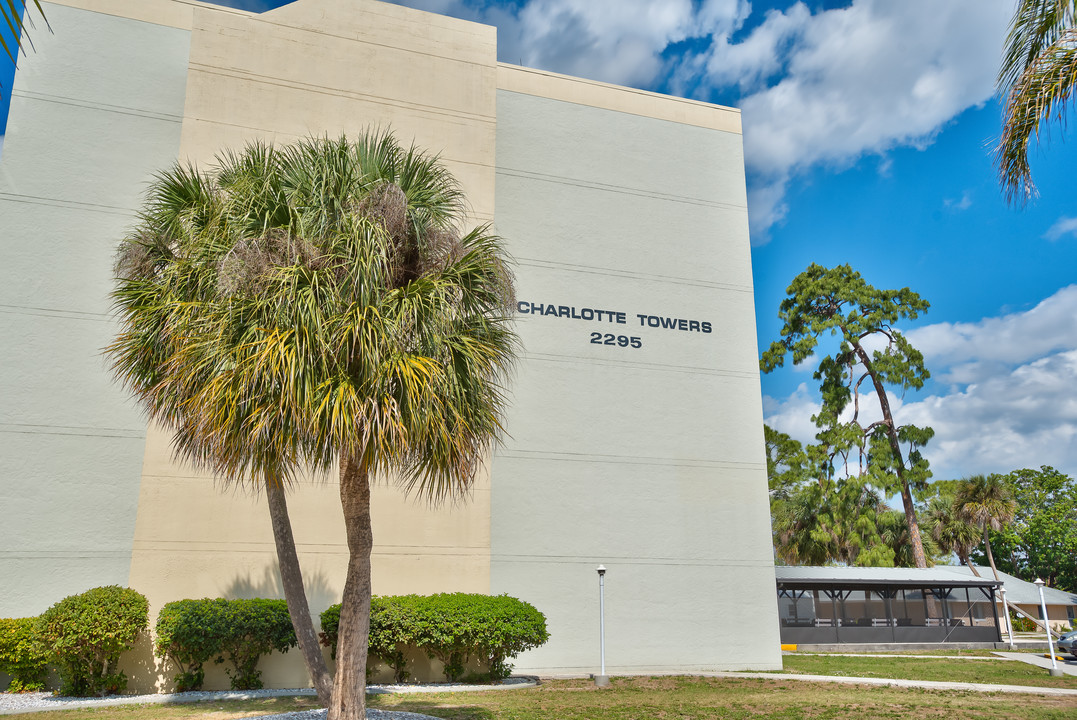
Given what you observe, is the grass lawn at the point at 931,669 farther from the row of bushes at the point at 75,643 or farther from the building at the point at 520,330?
the row of bushes at the point at 75,643

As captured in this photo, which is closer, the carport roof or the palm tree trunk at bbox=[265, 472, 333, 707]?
the palm tree trunk at bbox=[265, 472, 333, 707]

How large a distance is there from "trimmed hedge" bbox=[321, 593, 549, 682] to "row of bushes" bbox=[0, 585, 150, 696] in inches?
138

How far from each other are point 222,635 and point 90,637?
2.08 meters

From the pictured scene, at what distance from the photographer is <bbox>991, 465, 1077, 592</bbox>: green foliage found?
61.4 metres

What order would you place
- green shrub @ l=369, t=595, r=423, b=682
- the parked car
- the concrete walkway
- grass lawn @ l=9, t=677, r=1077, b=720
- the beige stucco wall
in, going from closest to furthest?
grass lawn @ l=9, t=677, r=1077, b=720, green shrub @ l=369, t=595, r=423, b=682, the beige stucco wall, the concrete walkway, the parked car

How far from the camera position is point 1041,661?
79.2 ft

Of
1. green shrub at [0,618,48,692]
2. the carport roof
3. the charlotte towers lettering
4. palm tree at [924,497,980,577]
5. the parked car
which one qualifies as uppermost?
the charlotte towers lettering

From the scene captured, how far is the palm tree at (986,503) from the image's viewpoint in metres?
39.4

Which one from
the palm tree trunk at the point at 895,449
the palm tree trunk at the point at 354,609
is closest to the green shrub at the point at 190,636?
the palm tree trunk at the point at 354,609

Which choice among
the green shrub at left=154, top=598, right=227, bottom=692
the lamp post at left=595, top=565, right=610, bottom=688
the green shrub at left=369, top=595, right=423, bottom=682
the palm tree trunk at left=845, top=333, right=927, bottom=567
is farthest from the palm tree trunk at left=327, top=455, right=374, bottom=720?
the palm tree trunk at left=845, top=333, right=927, bottom=567

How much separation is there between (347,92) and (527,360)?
7788 millimetres

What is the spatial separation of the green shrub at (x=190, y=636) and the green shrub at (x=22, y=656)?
6.04 feet

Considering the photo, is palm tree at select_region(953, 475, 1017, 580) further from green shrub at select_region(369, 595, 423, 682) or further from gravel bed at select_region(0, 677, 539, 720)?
green shrub at select_region(369, 595, 423, 682)

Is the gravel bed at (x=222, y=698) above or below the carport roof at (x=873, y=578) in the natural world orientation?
below
